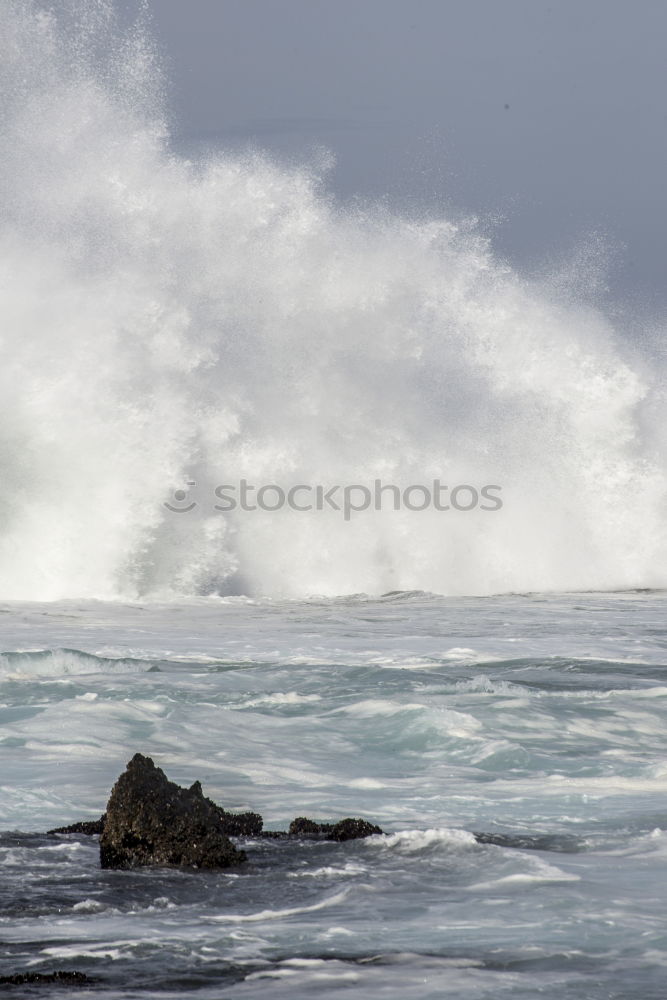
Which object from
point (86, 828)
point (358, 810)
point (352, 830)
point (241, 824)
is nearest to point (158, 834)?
point (241, 824)

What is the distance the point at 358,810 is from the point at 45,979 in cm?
432

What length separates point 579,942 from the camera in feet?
19.5

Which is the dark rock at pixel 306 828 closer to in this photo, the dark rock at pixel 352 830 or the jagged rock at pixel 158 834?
the dark rock at pixel 352 830

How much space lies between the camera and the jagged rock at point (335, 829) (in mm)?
7902

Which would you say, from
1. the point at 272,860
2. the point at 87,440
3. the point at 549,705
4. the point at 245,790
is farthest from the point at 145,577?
the point at 272,860

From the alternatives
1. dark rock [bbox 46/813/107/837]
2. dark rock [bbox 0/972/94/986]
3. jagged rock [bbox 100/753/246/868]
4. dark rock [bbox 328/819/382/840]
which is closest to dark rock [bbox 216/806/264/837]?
dark rock [bbox 328/819/382/840]

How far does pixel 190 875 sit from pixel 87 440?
3348 cm

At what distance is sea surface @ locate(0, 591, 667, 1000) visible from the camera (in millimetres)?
5574

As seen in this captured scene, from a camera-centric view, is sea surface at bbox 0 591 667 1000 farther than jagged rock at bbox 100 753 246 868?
No

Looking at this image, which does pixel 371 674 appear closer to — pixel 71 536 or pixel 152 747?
pixel 152 747

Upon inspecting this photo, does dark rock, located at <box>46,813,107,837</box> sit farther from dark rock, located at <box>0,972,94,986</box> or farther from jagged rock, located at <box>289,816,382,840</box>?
dark rock, located at <box>0,972,94,986</box>

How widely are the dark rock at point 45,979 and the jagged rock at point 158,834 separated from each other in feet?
6.23

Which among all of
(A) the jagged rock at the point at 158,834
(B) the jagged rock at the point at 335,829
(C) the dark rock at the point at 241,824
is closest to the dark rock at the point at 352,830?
(B) the jagged rock at the point at 335,829

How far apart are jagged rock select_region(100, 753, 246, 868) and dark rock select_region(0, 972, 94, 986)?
190 centimetres
